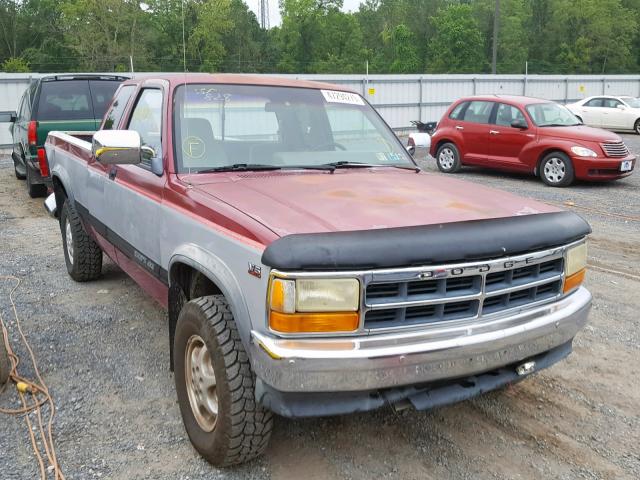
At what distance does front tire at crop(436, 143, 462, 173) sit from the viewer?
46.3 feet

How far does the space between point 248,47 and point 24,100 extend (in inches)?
1889

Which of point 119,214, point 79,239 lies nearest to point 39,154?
point 79,239

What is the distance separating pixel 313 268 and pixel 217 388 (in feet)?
2.56

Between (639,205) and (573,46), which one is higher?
(573,46)

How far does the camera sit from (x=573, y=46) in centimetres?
7306

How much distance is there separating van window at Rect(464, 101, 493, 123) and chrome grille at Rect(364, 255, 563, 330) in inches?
427

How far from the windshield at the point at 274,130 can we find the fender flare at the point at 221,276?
614mm

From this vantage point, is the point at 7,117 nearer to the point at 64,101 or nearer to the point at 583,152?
the point at 64,101

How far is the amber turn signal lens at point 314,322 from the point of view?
260 centimetres

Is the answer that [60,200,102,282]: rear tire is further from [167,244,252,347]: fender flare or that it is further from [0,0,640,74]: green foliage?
[0,0,640,74]: green foliage

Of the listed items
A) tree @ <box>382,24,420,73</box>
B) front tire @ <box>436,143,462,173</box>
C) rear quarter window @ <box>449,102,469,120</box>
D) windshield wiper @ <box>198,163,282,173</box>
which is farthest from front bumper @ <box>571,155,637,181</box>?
tree @ <box>382,24,420,73</box>

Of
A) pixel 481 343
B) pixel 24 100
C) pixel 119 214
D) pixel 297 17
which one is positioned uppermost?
pixel 297 17

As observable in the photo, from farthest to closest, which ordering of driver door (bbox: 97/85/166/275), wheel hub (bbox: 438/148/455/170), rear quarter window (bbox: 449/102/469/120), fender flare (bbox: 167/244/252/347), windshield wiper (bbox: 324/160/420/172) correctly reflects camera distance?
wheel hub (bbox: 438/148/455/170) < rear quarter window (bbox: 449/102/469/120) < windshield wiper (bbox: 324/160/420/172) < driver door (bbox: 97/85/166/275) < fender flare (bbox: 167/244/252/347)

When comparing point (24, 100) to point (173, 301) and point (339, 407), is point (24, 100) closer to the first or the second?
point (173, 301)
